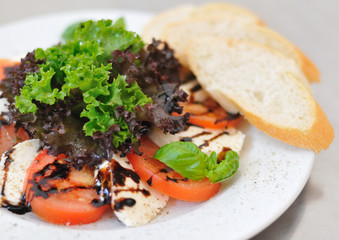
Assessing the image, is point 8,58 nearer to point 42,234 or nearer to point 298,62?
point 42,234

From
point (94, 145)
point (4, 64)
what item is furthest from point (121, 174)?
point (4, 64)

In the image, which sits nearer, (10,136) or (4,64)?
(10,136)

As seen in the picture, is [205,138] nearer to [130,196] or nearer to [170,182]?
[170,182]

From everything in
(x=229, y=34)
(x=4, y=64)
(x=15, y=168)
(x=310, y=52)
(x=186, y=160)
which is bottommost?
(x=310, y=52)

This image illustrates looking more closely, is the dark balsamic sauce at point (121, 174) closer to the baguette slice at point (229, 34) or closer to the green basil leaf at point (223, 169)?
the green basil leaf at point (223, 169)


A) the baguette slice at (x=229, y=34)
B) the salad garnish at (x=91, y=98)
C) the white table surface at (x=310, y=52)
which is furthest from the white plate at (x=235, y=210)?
the baguette slice at (x=229, y=34)

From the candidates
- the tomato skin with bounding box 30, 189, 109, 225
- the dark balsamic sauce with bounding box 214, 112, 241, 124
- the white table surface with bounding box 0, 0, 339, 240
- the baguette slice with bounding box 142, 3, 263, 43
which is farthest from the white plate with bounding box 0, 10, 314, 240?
the baguette slice with bounding box 142, 3, 263, 43

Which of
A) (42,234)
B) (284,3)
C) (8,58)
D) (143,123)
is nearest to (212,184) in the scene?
(143,123)
